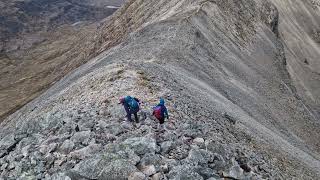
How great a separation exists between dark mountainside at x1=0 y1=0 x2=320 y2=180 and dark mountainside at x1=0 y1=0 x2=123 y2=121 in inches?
1237

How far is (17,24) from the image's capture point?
18250 centimetres

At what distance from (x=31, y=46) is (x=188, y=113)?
146 m

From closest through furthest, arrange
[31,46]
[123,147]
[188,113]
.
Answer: [123,147] < [188,113] < [31,46]

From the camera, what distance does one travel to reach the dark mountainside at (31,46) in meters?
99.1

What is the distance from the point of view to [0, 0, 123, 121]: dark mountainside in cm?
9912

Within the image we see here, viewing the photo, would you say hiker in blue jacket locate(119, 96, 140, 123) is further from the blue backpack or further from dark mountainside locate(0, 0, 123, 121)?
dark mountainside locate(0, 0, 123, 121)

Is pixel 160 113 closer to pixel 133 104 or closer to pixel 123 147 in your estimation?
pixel 133 104

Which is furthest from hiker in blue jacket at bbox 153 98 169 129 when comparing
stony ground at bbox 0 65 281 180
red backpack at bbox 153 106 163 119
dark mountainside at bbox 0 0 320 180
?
dark mountainside at bbox 0 0 320 180

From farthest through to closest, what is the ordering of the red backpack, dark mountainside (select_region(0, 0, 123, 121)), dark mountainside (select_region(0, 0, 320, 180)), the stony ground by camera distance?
dark mountainside (select_region(0, 0, 123, 121))
the red backpack
dark mountainside (select_region(0, 0, 320, 180))
the stony ground

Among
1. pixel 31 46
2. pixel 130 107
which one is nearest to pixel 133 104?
pixel 130 107

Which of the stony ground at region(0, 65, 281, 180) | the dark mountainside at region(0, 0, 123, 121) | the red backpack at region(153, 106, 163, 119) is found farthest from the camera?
the dark mountainside at region(0, 0, 123, 121)

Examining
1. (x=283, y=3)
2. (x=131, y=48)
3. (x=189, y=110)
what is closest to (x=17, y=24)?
(x=283, y=3)

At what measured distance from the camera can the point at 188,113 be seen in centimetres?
2491

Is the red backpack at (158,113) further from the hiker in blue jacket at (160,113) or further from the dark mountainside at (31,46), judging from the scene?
the dark mountainside at (31,46)
